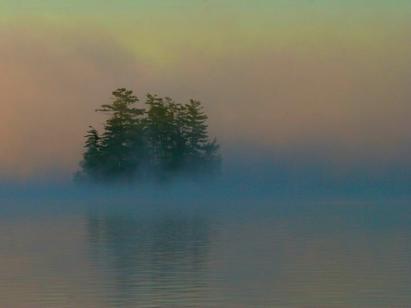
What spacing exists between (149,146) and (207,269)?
129 metres

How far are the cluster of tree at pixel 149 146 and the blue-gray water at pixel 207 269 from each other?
10260 centimetres

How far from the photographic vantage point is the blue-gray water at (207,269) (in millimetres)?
23984

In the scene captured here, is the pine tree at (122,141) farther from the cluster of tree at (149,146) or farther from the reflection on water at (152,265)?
the reflection on water at (152,265)

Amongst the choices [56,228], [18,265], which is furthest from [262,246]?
[56,228]

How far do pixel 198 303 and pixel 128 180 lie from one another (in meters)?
132

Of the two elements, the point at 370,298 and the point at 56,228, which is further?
the point at 56,228

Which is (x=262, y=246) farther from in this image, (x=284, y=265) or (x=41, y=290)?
(x=41, y=290)

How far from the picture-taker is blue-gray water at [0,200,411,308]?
24.0 m

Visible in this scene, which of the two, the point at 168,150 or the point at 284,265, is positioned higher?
the point at 168,150

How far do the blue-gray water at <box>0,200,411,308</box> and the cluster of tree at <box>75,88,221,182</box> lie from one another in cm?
10260

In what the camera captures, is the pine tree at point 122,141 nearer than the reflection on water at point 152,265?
No

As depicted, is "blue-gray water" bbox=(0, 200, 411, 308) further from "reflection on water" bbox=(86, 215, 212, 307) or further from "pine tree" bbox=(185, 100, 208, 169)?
"pine tree" bbox=(185, 100, 208, 169)

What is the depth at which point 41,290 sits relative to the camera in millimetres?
26078

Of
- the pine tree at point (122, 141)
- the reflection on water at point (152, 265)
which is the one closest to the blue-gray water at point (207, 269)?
the reflection on water at point (152, 265)
